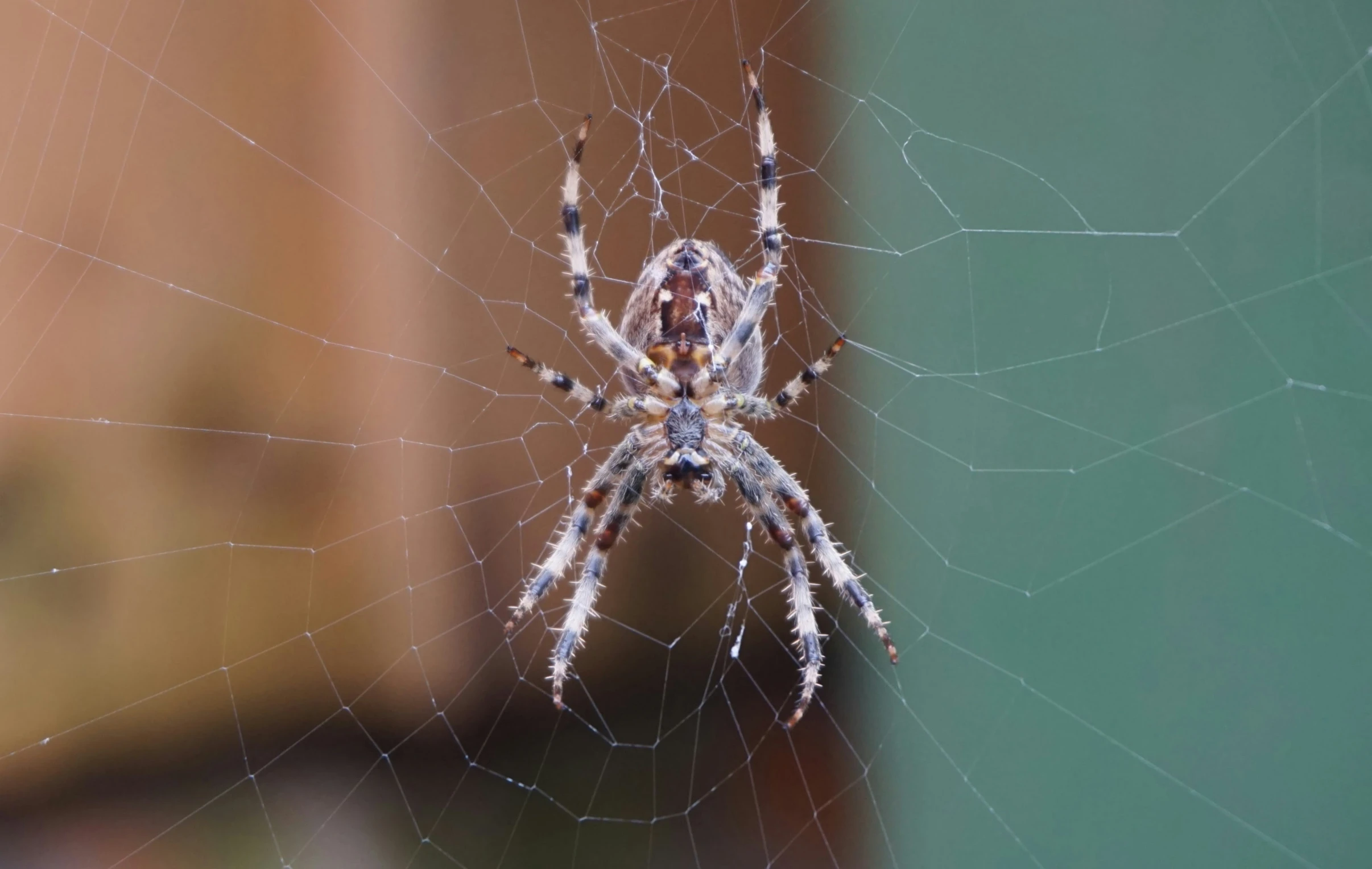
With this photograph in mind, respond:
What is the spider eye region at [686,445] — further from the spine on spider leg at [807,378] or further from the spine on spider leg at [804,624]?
the spine on spider leg at [804,624]

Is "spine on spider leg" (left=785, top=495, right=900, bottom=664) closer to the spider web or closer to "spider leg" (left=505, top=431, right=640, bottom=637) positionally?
the spider web

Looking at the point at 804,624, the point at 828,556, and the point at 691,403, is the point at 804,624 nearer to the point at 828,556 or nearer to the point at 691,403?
the point at 828,556

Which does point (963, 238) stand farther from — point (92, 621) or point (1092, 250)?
point (92, 621)

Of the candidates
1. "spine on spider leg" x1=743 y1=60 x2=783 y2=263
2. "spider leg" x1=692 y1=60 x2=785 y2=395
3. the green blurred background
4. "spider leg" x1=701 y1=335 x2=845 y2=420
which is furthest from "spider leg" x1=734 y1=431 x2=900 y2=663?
the green blurred background

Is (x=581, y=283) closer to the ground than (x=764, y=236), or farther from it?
closer to the ground

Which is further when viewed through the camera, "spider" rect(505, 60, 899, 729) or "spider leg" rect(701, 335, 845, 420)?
"spider leg" rect(701, 335, 845, 420)

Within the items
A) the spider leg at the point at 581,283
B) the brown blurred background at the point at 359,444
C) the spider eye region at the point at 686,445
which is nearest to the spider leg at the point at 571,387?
the spider leg at the point at 581,283

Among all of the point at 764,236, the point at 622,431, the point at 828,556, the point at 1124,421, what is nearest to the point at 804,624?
the point at 828,556
